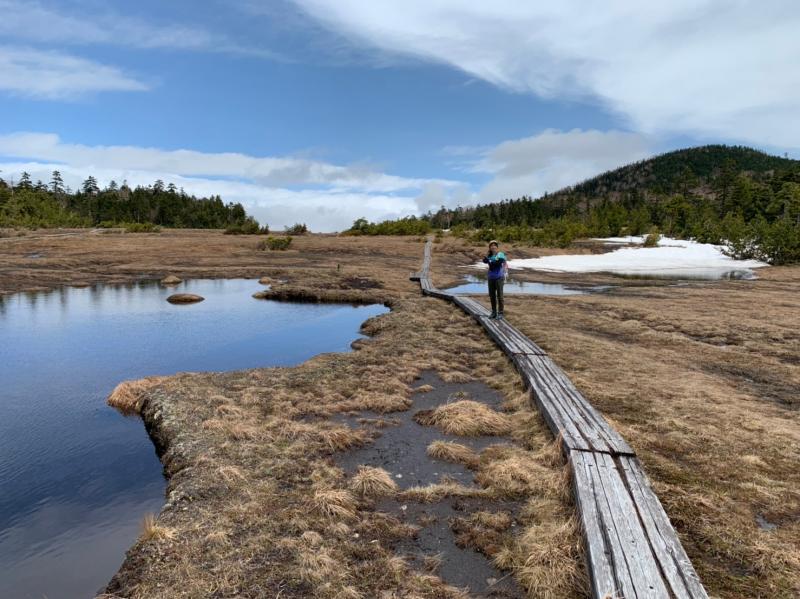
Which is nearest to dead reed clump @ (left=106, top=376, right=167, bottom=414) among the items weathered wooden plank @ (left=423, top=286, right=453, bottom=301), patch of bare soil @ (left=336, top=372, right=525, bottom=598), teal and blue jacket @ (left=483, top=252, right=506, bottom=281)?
patch of bare soil @ (left=336, top=372, right=525, bottom=598)

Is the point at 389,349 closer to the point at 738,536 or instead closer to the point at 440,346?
the point at 440,346

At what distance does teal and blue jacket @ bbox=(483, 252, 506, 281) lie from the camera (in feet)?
62.6

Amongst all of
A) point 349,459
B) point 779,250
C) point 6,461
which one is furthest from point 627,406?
point 779,250

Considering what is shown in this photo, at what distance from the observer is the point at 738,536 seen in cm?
646

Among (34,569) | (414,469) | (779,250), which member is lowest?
(34,569)

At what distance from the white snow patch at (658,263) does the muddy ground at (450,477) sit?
37.9 m

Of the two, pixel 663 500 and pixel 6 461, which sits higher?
pixel 663 500

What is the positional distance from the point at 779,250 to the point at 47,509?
78928 millimetres

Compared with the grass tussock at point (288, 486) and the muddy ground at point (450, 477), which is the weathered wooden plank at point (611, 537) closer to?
the muddy ground at point (450, 477)

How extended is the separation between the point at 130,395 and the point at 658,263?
72.2 metres

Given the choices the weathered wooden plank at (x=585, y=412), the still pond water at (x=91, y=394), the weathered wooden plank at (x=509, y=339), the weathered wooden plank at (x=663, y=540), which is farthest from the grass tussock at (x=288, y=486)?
the weathered wooden plank at (x=663, y=540)

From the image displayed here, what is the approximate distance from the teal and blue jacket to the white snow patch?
3832cm

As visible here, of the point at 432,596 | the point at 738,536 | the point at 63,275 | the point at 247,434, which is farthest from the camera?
the point at 63,275

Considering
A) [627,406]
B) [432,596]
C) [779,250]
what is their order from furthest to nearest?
[779,250]
[627,406]
[432,596]
